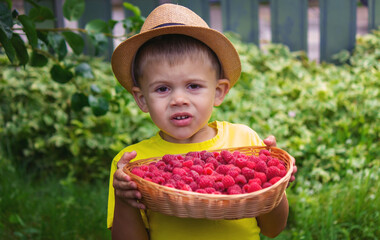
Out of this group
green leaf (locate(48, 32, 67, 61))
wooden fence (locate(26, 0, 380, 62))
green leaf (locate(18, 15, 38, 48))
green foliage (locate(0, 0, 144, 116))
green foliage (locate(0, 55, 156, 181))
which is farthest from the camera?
wooden fence (locate(26, 0, 380, 62))

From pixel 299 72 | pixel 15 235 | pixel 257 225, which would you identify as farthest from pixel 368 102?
pixel 15 235

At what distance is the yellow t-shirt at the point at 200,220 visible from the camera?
3.96 feet

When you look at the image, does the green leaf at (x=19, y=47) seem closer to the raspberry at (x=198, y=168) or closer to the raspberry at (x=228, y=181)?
the raspberry at (x=198, y=168)

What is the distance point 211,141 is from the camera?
140 centimetres

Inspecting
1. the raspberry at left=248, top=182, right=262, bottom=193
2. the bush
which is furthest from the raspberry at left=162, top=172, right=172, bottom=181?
the bush

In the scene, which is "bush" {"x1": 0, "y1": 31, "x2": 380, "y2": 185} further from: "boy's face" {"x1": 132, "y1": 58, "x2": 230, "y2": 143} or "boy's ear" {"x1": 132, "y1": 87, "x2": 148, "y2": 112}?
"boy's face" {"x1": 132, "y1": 58, "x2": 230, "y2": 143}

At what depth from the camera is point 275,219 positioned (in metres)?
1.32

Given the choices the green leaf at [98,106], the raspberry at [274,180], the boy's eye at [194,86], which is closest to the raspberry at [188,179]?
the raspberry at [274,180]

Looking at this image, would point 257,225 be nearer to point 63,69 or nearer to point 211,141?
point 211,141

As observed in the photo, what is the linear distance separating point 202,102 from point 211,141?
19 centimetres

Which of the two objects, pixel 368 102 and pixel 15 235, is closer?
pixel 15 235

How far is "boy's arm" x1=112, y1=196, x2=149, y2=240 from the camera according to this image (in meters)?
1.22

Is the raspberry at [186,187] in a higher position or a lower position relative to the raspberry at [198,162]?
higher

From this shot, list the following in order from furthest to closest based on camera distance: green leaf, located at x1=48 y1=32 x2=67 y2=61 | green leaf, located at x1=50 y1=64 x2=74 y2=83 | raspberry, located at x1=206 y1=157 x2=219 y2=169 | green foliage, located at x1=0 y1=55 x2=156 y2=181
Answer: green foliage, located at x1=0 y1=55 x2=156 y2=181, green leaf, located at x1=50 y1=64 x2=74 y2=83, green leaf, located at x1=48 y1=32 x2=67 y2=61, raspberry, located at x1=206 y1=157 x2=219 y2=169
